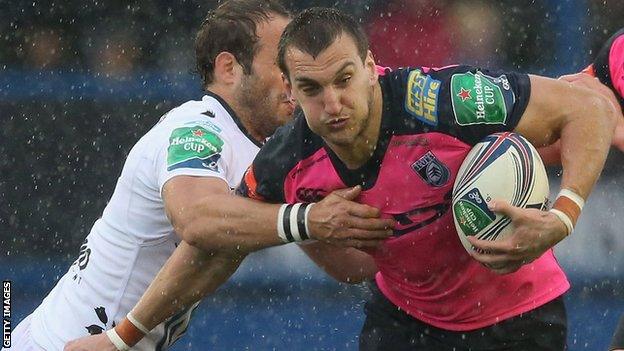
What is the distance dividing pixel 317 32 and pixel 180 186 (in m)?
0.83

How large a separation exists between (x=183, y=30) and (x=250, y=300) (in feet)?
6.02

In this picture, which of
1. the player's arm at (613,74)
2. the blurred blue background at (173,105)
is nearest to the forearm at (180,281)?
the player's arm at (613,74)

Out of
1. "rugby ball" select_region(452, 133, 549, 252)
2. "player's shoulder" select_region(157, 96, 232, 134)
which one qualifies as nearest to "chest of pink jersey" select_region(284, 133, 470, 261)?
"rugby ball" select_region(452, 133, 549, 252)

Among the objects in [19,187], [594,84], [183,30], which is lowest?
[19,187]

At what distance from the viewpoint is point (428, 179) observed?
15.1 ft

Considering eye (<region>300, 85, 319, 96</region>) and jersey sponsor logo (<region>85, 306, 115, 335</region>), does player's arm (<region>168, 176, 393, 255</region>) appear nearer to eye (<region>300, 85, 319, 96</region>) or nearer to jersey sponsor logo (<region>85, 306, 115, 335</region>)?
eye (<region>300, 85, 319, 96</region>)

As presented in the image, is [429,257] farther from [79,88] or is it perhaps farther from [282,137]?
[79,88]

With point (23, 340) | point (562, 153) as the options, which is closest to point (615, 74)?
point (562, 153)

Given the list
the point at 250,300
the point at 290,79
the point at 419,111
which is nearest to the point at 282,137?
the point at 290,79

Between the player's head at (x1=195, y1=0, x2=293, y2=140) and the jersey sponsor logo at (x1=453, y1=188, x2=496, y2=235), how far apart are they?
55.7 inches

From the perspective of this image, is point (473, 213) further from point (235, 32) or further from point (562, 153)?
point (235, 32)

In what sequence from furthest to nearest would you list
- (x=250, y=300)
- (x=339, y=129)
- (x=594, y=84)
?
1. (x=250, y=300)
2. (x=594, y=84)
3. (x=339, y=129)

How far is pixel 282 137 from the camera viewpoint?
188 inches

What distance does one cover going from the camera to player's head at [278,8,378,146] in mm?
4473
